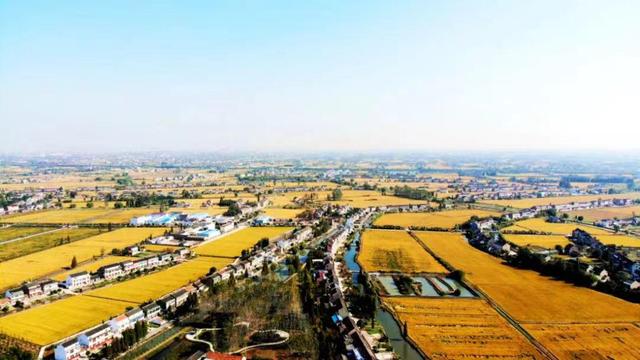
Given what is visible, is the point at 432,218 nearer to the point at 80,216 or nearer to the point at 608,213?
the point at 608,213

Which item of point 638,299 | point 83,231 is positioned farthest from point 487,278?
point 83,231

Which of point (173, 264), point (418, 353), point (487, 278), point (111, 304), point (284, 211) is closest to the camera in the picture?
point (418, 353)

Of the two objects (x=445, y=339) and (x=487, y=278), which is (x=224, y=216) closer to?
(x=487, y=278)

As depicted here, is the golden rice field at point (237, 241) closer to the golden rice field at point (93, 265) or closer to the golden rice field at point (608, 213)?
the golden rice field at point (93, 265)

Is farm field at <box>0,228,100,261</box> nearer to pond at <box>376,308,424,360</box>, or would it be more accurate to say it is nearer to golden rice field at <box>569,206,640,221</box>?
pond at <box>376,308,424,360</box>

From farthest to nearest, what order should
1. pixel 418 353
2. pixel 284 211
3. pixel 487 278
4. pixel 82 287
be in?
1. pixel 284 211
2. pixel 487 278
3. pixel 82 287
4. pixel 418 353

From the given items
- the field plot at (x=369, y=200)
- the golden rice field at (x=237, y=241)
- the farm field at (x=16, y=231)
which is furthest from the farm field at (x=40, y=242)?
the field plot at (x=369, y=200)

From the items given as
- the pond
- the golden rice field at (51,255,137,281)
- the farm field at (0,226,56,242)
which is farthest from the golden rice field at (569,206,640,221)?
the farm field at (0,226,56,242)
